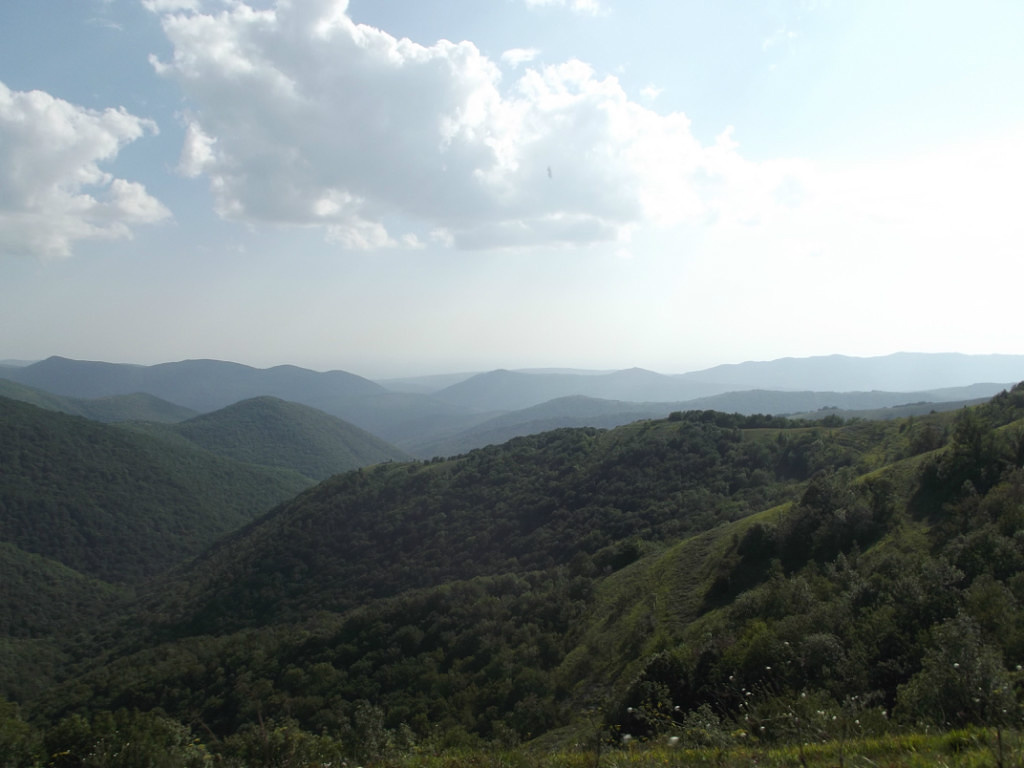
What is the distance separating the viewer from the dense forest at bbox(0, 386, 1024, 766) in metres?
7.98

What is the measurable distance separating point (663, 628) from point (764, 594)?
5.85 m

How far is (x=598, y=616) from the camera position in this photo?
84.7 ft

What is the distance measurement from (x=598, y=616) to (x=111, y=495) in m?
132

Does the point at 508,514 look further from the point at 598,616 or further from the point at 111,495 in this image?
the point at 111,495

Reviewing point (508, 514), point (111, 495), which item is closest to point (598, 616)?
point (508, 514)

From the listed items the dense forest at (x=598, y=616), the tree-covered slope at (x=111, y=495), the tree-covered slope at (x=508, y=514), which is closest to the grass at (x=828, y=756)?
the dense forest at (x=598, y=616)

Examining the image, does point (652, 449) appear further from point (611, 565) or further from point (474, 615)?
point (474, 615)

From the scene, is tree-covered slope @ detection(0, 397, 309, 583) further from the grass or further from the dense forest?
the grass

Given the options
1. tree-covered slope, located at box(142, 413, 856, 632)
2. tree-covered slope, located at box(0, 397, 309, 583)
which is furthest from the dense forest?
tree-covered slope, located at box(0, 397, 309, 583)

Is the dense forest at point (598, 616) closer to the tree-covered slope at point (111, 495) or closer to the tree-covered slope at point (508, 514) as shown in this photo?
the tree-covered slope at point (508, 514)

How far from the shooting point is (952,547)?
12.3 metres

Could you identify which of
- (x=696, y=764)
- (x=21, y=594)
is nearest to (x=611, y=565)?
(x=696, y=764)

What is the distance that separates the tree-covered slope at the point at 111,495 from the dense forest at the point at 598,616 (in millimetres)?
23036

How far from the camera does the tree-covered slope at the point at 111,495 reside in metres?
99.7
